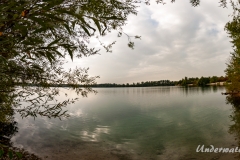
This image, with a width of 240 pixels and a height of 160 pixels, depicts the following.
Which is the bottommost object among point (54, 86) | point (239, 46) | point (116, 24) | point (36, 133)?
point (36, 133)

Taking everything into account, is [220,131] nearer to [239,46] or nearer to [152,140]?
[152,140]

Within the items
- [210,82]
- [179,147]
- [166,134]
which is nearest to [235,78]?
[166,134]

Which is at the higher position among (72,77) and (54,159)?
(72,77)

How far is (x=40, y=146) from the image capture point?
1313 cm

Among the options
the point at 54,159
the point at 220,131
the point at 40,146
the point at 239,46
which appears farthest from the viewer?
the point at 239,46

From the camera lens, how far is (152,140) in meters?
14.0

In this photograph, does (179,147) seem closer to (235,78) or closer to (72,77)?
(72,77)

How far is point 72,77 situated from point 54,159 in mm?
7052

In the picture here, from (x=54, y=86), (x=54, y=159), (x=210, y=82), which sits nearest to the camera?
(x=54, y=86)

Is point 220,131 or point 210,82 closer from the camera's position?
point 220,131

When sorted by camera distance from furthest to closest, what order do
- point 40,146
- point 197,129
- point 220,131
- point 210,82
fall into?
point 210,82, point 197,129, point 220,131, point 40,146

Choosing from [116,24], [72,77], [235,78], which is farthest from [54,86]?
[235,78]

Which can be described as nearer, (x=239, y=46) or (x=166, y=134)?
(x=166, y=134)

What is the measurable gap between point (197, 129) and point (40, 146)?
14851 mm
